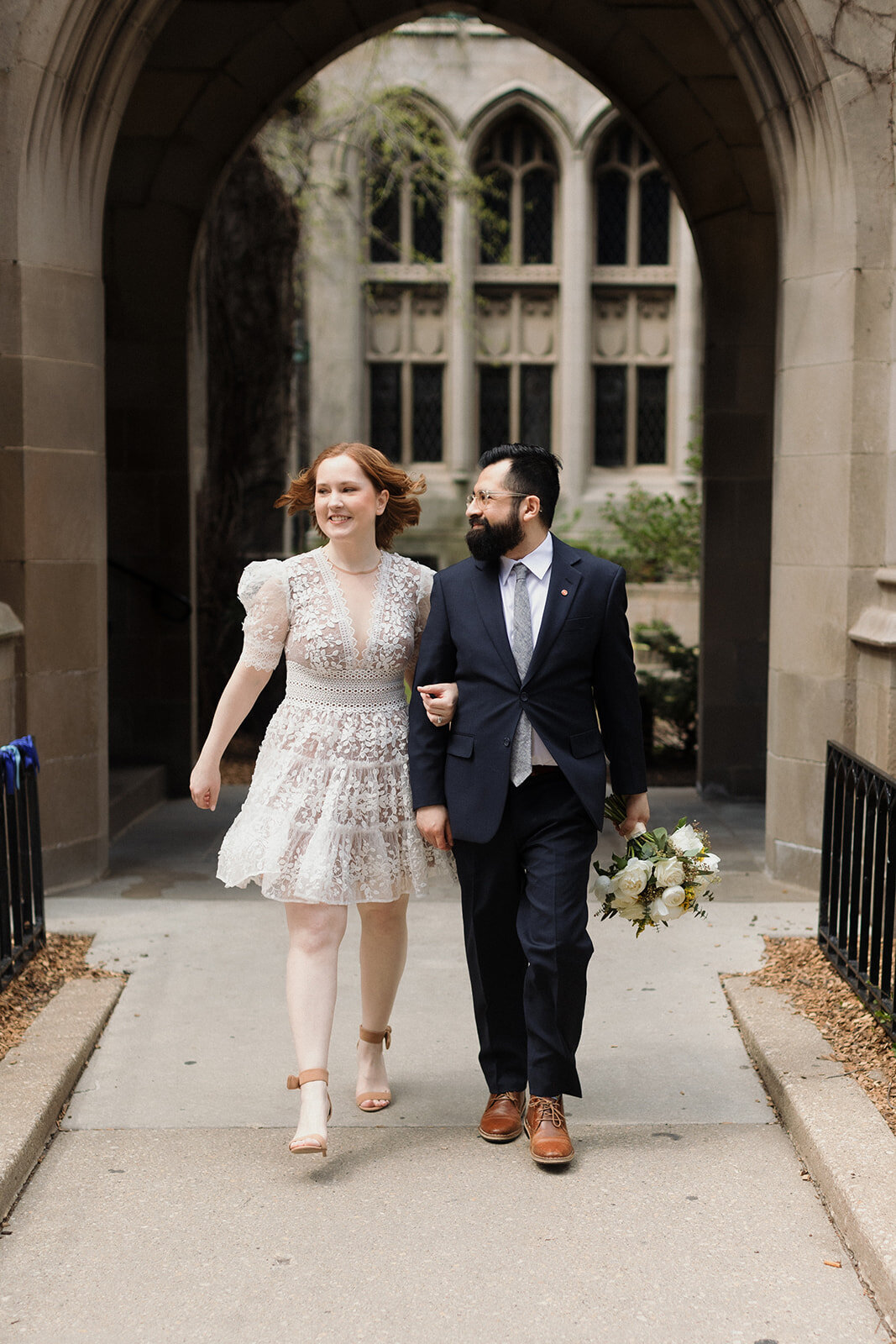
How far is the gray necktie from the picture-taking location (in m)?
3.87

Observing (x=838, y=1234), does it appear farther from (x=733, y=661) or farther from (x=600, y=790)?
(x=733, y=661)

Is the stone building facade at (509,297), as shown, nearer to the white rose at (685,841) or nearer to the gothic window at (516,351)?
the gothic window at (516,351)

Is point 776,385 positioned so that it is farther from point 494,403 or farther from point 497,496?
point 494,403

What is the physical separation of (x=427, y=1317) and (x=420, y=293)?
20.9 metres

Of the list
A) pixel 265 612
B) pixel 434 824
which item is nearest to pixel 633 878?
pixel 434 824

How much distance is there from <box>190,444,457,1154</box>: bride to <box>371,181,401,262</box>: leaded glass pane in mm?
19064

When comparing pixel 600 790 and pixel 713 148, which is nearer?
pixel 600 790

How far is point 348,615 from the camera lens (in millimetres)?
4000

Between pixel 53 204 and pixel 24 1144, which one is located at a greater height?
pixel 53 204

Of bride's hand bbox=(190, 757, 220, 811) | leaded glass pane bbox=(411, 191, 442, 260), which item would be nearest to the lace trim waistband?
bride's hand bbox=(190, 757, 220, 811)

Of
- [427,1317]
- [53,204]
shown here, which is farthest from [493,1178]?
[53,204]

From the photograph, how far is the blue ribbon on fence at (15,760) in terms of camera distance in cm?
509

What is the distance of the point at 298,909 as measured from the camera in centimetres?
395

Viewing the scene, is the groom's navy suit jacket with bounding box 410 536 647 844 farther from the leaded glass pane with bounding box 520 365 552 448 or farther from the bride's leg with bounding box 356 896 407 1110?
the leaded glass pane with bounding box 520 365 552 448
